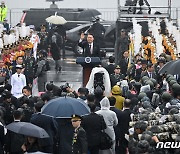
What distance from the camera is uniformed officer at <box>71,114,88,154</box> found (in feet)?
51.3

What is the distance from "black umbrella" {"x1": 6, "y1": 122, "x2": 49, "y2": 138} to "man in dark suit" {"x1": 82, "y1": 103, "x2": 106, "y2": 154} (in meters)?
1.54

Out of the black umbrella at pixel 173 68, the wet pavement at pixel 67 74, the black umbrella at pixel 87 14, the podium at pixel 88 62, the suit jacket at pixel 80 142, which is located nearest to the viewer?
the suit jacket at pixel 80 142

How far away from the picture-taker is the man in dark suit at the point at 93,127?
16.7m

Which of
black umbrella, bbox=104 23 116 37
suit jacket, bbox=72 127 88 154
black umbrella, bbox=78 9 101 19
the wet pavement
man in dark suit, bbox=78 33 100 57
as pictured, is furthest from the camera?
black umbrella, bbox=78 9 101 19

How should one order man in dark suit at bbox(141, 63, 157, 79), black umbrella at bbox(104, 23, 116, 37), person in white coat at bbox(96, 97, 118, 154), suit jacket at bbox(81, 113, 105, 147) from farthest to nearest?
black umbrella at bbox(104, 23, 116, 37) < man in dark suit at bbox(141, 63, 157, 79) < person in white coat at bbox(96, 97, 118, 154) < suit jacket at bbox(81, 113, 105, 147)

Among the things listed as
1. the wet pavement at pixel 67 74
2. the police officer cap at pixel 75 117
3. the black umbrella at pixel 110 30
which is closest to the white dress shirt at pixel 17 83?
the wet pavement at pixel 67 74

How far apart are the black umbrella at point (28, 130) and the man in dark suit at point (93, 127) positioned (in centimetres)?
154

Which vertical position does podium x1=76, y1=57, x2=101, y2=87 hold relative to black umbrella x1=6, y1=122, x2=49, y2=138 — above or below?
below

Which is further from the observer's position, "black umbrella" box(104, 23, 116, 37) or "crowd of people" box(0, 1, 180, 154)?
"black umbrella" box(104, 23, 116, 37)

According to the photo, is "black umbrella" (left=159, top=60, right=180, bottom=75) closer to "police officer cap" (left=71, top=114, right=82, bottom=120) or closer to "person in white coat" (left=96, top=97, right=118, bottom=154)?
"person in white coat" (left=96, top=97, right=118, bottom=154)

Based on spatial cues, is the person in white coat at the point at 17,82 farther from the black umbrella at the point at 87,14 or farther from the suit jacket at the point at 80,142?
the black umbrella at the point at 87,14

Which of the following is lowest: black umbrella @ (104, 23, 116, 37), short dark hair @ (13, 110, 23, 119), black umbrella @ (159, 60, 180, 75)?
black umbrella @ (104, 23, 116, 37)

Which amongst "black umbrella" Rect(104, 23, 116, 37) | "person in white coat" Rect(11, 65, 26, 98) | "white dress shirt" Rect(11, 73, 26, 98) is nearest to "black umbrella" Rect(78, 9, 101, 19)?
"black umbrella" Rect(104, 23, 116, 37)

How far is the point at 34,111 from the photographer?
17797 millimetres
